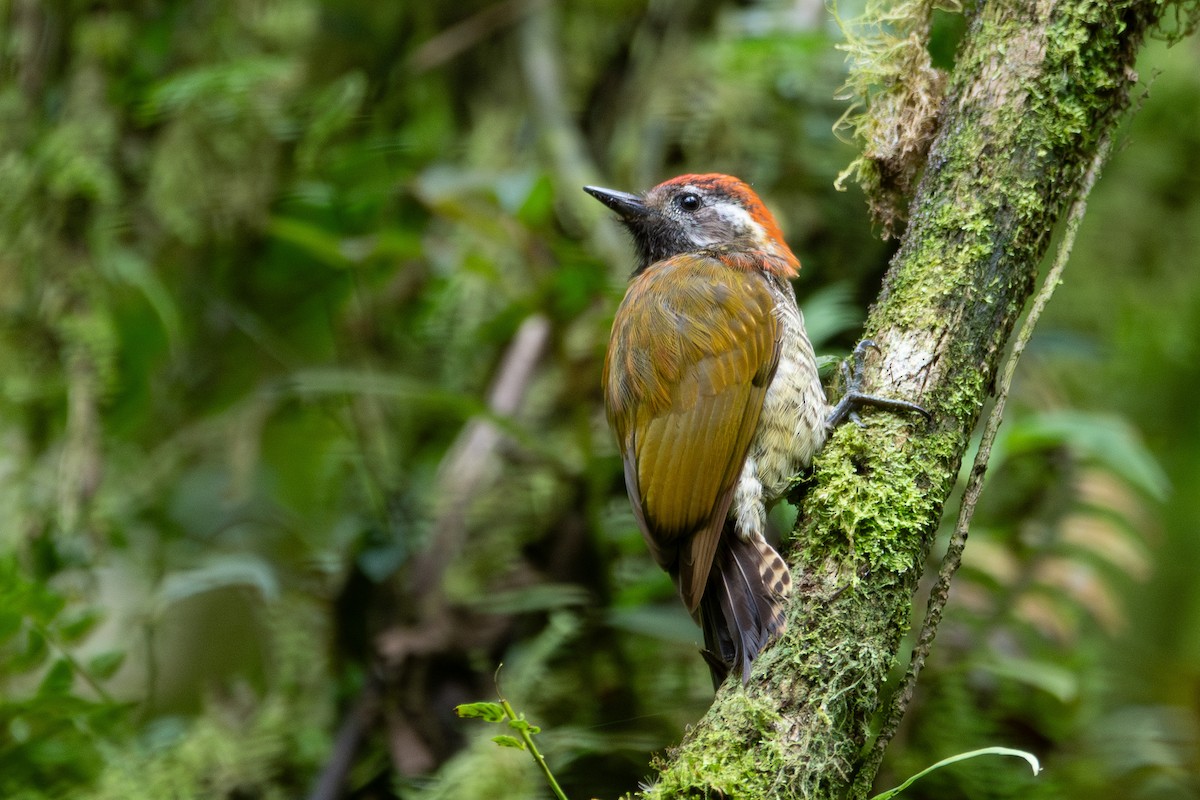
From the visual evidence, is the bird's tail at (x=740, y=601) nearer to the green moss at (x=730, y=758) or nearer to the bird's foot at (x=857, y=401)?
the green moss at (x=730, y=758)

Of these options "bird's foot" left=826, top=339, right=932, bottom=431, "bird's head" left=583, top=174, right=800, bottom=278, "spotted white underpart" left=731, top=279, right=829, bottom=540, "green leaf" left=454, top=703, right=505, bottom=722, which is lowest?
"green leaf" left=454, top=703, right=505, bottom=722

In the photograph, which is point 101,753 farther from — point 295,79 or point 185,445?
point 295,79

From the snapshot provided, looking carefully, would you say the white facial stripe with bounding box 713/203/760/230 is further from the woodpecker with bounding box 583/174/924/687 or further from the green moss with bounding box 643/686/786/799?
the green moss with bounding box 643/686/786/799

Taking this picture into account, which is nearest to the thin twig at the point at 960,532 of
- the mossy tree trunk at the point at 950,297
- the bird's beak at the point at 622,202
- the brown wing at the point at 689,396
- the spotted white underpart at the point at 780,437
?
the mossy tree trunk at the point at 950,297

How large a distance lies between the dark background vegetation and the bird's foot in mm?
494

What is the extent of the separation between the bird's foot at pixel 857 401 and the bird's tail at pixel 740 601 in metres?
0.32

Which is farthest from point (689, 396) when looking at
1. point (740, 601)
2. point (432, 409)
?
point (432, 409)

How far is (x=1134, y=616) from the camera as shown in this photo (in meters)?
3.91

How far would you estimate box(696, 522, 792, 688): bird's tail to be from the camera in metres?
2.04

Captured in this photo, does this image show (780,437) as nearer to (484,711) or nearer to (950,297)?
(950,297)

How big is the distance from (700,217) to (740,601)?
1.41 m

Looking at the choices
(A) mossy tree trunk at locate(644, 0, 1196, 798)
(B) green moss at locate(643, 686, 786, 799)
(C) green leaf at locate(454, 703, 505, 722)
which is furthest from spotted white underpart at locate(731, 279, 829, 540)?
(C) green leaf at locate(454, 703, 505, 722)

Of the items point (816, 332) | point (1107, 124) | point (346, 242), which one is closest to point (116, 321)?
point (346, 242)

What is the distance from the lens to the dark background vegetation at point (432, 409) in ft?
9.96
